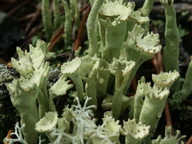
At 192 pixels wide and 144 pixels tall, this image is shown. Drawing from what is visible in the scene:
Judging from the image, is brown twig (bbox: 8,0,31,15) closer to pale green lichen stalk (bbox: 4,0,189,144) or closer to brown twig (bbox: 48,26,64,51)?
brown twig (bbox: 48,26,64,51)

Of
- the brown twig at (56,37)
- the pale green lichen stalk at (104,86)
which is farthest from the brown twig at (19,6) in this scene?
the pale green lichen stalk at (104,86)

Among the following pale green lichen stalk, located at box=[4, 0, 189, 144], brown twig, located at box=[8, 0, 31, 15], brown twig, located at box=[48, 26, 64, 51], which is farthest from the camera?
brown twig, located at box=[8, 0, 31, 15]

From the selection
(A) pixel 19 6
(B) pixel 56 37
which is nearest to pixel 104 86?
(B) pixel 56 37

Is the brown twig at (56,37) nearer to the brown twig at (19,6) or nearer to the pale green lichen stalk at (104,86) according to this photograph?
the pale green lichen stalk at (104,86)

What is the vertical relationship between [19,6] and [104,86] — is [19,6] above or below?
above

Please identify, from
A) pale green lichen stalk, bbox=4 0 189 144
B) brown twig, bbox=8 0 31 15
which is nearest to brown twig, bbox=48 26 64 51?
pale green lichen stalk, bbox=4 0 189 144

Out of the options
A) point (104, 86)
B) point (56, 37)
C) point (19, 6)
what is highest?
point (19, 6)

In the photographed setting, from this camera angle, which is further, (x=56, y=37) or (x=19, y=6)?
(x=19, y=6)

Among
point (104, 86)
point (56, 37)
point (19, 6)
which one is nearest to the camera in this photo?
point (104, 86)

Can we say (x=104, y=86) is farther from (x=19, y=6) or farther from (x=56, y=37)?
(x=19, y=6)

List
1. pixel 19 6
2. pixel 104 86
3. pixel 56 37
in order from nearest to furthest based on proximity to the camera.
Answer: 1. pixel 104 86
2. pixel 56 37
3. pixel 19 6

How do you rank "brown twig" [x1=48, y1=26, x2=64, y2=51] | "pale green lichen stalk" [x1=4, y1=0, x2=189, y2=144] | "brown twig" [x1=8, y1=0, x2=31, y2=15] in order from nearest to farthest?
"pale green lichen stalk" [x1=4, y1=0, x2=189, y2=144]
"brown twig" [x1=48, y1=26, x2=64, y2=51]
"brown twig" [x1=8, y1=0, x2=31, y2=15]
